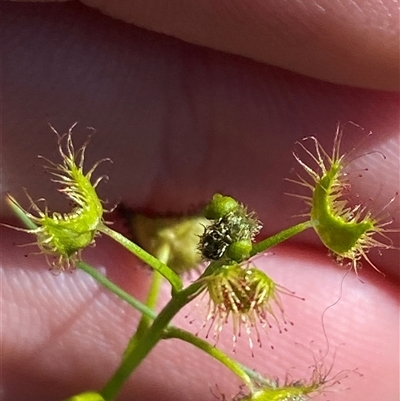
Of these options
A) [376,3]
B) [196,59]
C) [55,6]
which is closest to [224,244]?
[376,3]

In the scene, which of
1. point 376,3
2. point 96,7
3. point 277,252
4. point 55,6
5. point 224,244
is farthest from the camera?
point 277,252

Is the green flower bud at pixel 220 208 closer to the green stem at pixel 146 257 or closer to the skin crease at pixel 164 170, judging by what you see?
the green stem at pixel 146 257

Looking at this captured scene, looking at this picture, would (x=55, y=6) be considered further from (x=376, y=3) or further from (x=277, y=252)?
(x=277, y=252)

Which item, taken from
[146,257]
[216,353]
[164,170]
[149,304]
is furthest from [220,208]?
[164,170]

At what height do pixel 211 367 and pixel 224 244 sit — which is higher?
pixel 224 244

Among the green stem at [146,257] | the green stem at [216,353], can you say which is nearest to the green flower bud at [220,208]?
the green stem at [146,257]

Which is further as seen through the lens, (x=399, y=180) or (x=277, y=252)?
(x=277, y=252)
